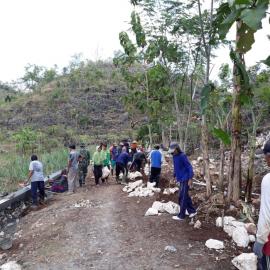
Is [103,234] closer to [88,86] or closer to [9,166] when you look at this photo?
[9,166]

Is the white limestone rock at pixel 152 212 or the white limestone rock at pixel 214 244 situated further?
the white limestone rock at pixel 152 212

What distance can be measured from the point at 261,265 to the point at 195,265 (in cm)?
222

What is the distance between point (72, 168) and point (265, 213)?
Result: 9.12m

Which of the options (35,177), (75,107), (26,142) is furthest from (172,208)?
(75,107)

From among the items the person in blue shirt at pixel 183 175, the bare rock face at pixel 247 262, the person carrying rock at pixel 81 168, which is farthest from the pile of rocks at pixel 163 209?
the person carrying rock at pixel 81 168

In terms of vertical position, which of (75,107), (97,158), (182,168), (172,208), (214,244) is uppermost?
(75,107)

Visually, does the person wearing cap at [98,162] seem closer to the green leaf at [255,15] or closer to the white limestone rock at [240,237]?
the white limestone rock at [240,237]

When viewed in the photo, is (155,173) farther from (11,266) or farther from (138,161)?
(11,266)

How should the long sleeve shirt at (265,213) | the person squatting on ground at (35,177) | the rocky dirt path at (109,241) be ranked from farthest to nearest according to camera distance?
1. the person squatting on ground at (35,177)
2. the rocky dirt path at (109,241)
3. the long sleeve shirt at (265,213)

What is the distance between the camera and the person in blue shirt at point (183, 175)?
7465mm

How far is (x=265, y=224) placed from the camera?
3.25 m

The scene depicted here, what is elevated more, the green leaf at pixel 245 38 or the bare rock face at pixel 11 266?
the green leaf at pixel 245 38

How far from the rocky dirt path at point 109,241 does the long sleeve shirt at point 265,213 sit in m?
2.38

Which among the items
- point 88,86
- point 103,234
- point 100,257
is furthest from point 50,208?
point 88,86
